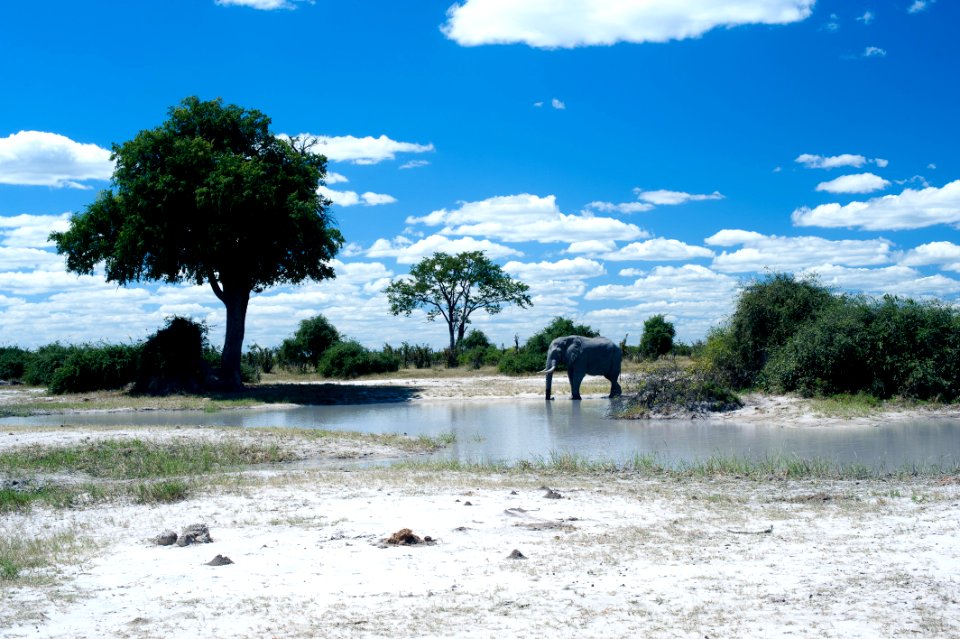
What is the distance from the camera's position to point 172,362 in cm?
3756

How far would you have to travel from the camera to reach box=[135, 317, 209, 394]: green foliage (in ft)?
122

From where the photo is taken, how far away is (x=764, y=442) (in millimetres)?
19922

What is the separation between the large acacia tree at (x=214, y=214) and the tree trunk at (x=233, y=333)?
0.14 feet

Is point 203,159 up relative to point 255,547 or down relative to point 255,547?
up

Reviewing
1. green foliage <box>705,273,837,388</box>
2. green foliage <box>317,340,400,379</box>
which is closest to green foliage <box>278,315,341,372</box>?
green foliage <box>317,340,400,379</box>

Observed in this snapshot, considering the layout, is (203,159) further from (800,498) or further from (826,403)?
(800,498)

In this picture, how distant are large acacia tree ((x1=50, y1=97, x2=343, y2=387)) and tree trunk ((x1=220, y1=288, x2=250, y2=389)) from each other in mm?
44

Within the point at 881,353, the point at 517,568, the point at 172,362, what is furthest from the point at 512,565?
the point at 172,362

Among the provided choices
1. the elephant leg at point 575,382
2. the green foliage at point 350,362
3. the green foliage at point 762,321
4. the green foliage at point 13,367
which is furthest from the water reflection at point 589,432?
the green foliage at point 13,367

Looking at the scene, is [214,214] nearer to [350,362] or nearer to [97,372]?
[97,372]

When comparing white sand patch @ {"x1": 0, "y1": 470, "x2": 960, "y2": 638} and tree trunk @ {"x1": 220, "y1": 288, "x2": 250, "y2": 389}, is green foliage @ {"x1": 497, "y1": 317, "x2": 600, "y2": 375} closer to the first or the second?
tree trunk @ {"x1": 220, "y1": 288, "x2": 250, "y2": 389}

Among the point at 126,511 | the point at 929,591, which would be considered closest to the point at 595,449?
the point at 126,511

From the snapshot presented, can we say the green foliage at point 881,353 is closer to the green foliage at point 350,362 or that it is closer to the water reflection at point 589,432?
the water reflection at point 589,432

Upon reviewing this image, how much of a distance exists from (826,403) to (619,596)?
21194 millimetres
